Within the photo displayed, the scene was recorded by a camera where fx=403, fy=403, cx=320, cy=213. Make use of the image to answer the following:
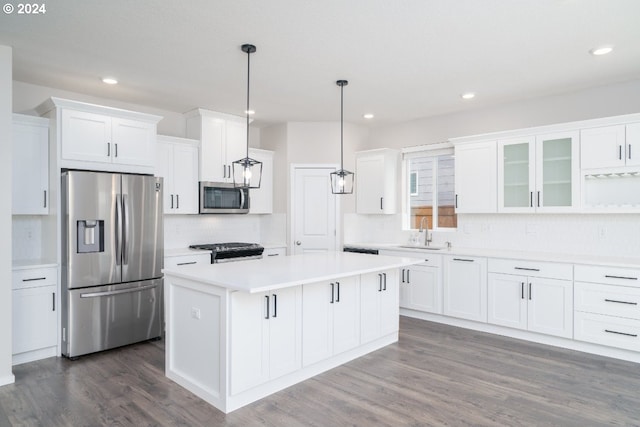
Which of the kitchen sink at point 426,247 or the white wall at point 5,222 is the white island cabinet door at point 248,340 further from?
the kitchen sink at point 426,247

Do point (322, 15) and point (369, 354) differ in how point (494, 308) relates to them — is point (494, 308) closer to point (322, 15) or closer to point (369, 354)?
point (369, 354)

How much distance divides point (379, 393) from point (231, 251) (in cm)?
278

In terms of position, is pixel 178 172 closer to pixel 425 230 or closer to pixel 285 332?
pixel 285 332

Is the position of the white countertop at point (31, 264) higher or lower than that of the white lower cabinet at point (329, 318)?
higher

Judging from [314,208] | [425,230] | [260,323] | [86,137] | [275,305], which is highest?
[86,137]

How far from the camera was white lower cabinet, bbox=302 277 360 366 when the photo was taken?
10.9 ft

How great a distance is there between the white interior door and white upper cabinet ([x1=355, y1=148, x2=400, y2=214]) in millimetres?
479

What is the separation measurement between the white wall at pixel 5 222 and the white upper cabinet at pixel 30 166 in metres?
0.62

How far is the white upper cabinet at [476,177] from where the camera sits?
4.96 meters

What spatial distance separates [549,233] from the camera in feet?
15.6

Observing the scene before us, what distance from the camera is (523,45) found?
3318mm

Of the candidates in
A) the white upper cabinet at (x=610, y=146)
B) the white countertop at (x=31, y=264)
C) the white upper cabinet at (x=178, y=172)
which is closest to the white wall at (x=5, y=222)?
the white countertop at (x=31, y=264)

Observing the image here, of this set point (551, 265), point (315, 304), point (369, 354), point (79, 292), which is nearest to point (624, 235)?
point (551, 265)

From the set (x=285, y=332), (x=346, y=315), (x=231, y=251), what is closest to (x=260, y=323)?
(x=285, y=332)
